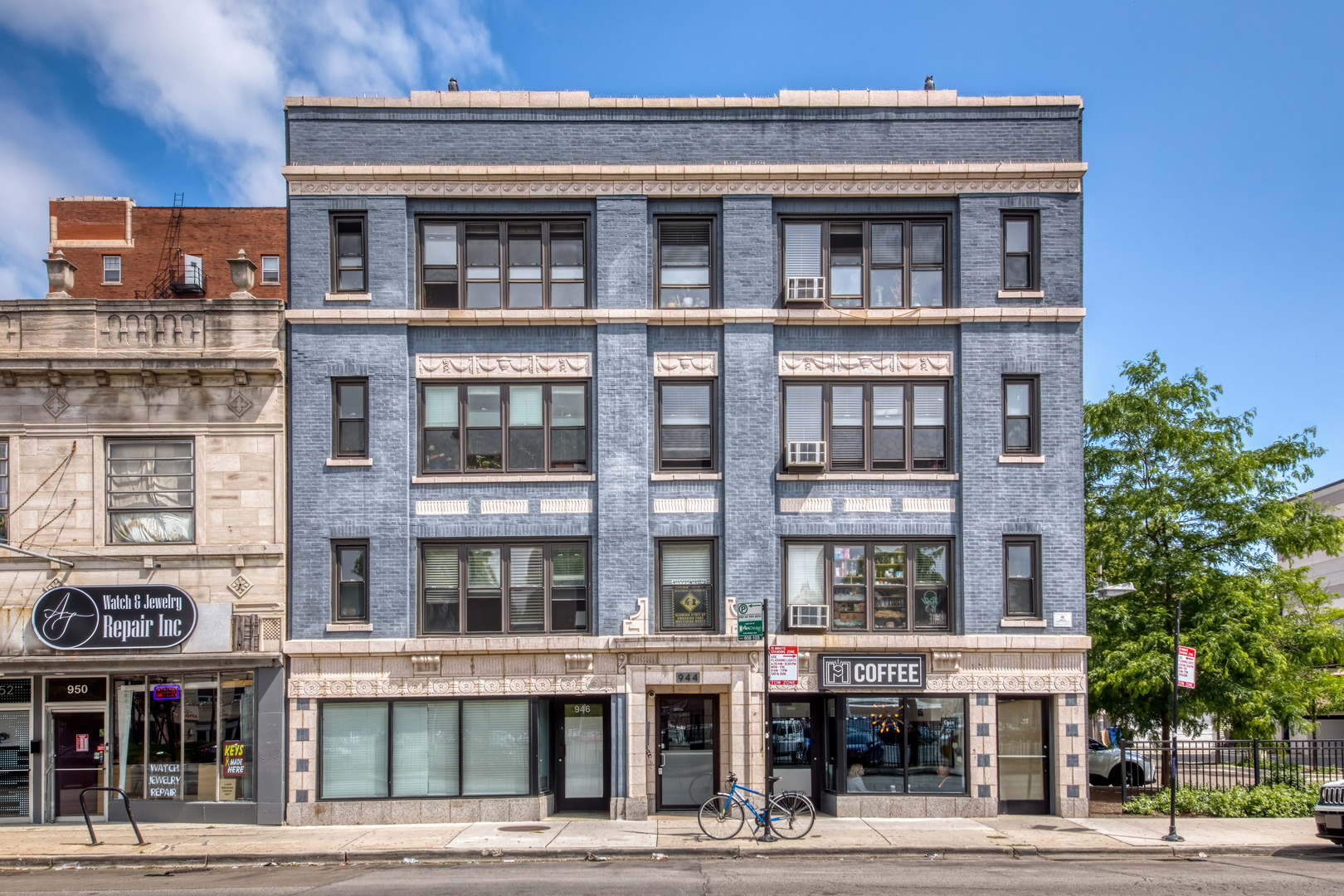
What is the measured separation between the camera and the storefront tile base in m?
18.4

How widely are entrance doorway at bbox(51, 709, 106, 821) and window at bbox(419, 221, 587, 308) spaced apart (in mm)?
10028

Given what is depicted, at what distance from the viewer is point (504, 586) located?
1909cm

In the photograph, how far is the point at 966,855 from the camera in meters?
15.9

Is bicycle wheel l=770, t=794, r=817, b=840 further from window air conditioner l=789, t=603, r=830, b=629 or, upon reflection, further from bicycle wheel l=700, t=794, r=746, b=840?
window air conditioner l=789, t=603, r=830, b=629

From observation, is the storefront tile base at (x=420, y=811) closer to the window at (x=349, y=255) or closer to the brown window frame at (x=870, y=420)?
the brown window frame at (x=870, y=420)

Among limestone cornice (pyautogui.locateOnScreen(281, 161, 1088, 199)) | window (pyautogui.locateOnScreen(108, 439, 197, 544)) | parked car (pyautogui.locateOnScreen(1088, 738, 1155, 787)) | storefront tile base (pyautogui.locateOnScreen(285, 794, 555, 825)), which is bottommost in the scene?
parked car (pyautogui.locateOnScreen(1088, 738, 1155, 787))

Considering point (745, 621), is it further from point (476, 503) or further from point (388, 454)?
point (388, 454)

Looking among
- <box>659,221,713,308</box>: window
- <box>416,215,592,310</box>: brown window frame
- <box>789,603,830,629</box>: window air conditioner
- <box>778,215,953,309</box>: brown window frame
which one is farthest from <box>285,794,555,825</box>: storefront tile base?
<box>778,215,953,309</box>: brown window frame

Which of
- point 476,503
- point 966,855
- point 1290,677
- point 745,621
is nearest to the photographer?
point 966,855

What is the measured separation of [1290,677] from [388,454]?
18574 mm

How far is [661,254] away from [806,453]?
4836 millimetres

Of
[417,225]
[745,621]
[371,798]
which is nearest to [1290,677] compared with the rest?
[745,621]

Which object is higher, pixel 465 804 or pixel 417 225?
pixel 417 225

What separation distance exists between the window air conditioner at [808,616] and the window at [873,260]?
5851 millimetres
